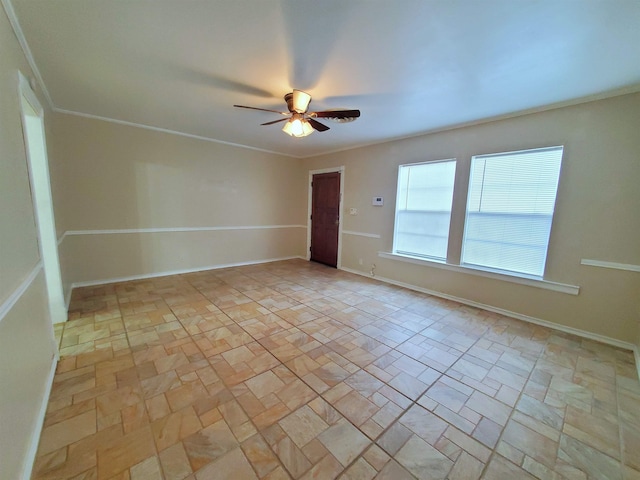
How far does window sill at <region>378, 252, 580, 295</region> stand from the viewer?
2787 mm

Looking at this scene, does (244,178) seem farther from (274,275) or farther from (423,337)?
(423,337)

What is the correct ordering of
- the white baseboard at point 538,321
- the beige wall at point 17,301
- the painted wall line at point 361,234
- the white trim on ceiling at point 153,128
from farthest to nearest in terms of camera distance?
1. the painted wall line at point 361,234
2. the white trim on ceiling at point 153,128
3. the white baseboard at point 538,321
4. the beige wall at point 17,301

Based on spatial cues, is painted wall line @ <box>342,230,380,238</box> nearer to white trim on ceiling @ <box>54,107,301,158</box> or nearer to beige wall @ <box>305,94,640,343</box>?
beige wall @ <box>305,94,640,343</box>

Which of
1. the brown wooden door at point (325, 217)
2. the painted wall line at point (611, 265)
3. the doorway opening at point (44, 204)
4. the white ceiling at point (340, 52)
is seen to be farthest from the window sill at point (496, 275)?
the doorway opening at point (44, 204)

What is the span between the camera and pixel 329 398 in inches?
69.4

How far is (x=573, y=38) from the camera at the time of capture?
1.66 metres

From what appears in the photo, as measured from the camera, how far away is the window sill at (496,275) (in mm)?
2787

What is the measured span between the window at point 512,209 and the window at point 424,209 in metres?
0.32

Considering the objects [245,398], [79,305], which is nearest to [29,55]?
[79,305]

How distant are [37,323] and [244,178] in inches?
154

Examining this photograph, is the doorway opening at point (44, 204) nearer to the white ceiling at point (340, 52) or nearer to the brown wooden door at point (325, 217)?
the white ceiling at point (340, 52)

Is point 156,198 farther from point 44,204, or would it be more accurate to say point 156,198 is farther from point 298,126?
point 298,126

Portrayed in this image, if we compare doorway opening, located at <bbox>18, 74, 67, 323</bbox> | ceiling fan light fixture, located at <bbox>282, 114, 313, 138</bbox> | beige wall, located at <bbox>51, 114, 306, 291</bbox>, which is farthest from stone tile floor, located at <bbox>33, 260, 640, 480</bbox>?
ceiling fan light fixture, located at <bbox>282, 114, 313, 138</bbox>

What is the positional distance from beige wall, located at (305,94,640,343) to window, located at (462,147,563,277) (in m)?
0.10
